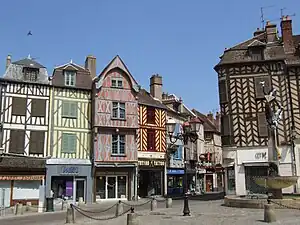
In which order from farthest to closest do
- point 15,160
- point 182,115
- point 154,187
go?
point 182,115 → point 154,187 → point 15,160

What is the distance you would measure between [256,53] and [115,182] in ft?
44.9

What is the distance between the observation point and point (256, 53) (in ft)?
83.3

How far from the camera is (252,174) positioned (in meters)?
24.1

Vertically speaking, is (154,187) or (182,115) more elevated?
(182,115)

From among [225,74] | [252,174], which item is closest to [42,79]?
[225,74]

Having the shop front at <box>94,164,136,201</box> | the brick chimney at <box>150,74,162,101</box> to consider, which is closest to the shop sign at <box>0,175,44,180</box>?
the shop front at <box>94,164,136,201</box>

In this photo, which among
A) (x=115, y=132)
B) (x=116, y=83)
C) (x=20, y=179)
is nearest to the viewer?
(x=20, y=179)

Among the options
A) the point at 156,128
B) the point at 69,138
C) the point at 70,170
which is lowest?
the point at 70,170

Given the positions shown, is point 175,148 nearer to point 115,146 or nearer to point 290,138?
point 115,146

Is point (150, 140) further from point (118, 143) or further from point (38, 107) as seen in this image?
point (38, 107)

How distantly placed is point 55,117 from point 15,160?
12.7ft

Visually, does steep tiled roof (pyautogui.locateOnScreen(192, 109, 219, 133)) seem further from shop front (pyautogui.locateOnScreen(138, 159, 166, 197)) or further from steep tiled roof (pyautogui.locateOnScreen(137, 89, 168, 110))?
shop front (pyautogui.locateOnScreen(138, 159, 166, 197))

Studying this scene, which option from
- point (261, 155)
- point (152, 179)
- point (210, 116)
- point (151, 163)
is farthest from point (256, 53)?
point (210, 116)

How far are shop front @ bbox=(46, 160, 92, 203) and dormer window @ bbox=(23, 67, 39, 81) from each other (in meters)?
5.80
